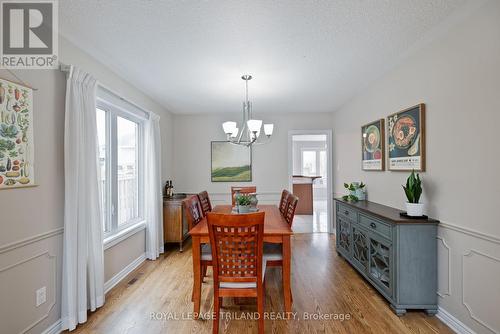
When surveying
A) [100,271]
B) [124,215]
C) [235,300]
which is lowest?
[235,300]

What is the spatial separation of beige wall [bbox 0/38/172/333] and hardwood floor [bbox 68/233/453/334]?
0.47 m

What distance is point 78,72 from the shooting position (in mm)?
2057

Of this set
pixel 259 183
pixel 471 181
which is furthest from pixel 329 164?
pixel 471 181

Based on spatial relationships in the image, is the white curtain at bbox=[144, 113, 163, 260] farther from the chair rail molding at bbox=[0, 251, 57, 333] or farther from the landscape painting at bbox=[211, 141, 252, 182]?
the chair rail molding at bbox=[0, 251, 57, 333]

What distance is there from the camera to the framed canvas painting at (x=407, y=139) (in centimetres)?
228

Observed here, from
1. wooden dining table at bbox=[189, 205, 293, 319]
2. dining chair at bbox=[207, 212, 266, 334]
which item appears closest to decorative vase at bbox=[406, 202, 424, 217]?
wooden dining table at bbox=[189, 205, 293, 319]

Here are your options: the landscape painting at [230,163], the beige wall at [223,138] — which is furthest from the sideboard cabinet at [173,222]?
the landscape painting at [230,163]

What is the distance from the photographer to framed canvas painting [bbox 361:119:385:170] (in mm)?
2971

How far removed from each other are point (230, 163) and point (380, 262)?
3201mm

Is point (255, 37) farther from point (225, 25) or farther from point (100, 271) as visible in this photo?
point (100, 271)

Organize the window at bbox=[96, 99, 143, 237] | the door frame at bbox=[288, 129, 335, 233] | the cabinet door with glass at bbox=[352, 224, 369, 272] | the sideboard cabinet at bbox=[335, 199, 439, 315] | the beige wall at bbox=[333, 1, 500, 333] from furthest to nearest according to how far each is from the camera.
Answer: the door frame at bbox=[288, 129, 335, 233] → the window at bbox=[96, 99, 143, 237] → the cabinet door with glass at bbox=[352, 224, 369, 272] → the sideboard cabinet at bbox=[335, 199, 439, 315] → the beige wall at bbox=[333, 1, 500, 333]

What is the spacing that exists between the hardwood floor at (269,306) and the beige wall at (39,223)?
47 cm

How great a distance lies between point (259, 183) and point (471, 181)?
3439 millimetres

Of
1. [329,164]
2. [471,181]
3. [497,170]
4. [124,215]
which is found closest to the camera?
[497,170]
